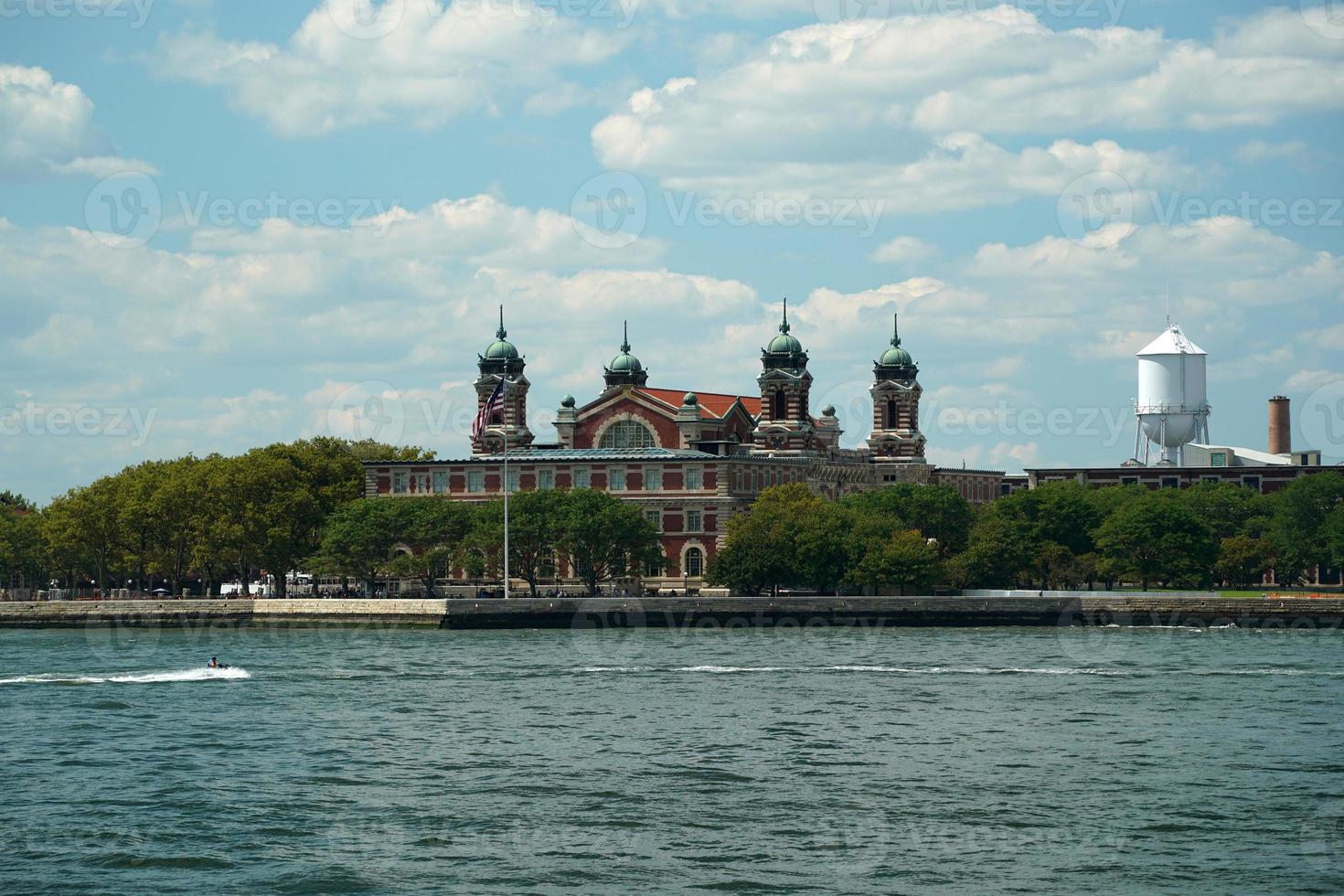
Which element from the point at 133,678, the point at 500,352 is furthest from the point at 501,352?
the point at 133,678

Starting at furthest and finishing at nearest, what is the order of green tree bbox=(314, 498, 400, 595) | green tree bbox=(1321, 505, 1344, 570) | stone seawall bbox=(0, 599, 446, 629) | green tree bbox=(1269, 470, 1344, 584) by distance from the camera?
green tree bbox=(1269, 470, 1344, 584)
green tree bbox=(1321, 505, 1344, 570)
green tree bbox=(314, 498, 400, 595)
stone seawall bbox=(0, 599, 446, 629)

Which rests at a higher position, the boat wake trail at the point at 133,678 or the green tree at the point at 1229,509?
the green tree at the point at 1229,509

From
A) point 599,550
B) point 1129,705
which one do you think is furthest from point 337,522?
point 1129,705

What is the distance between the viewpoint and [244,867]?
44750 mm

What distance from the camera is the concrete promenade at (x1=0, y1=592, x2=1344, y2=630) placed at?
123 m

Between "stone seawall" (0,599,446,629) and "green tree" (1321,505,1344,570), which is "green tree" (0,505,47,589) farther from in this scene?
"green tree" (1321,505,1344,570)

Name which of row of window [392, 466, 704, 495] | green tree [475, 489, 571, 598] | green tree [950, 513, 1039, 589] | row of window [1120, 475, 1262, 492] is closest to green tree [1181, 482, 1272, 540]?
row of window [1120, 475, 1262, 492]

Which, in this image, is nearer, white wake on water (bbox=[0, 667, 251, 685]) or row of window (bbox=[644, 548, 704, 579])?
white wake on water (bbox=[0, 667, 251, 685])

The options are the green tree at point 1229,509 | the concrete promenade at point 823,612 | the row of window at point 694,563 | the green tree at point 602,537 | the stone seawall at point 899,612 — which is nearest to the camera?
the stone seawall at point 899,612

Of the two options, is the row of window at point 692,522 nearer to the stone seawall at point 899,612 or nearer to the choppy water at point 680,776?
the stone seawall at point 899,612

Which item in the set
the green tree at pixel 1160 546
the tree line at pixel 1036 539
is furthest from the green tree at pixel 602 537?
the green tree at pixel 1160 546

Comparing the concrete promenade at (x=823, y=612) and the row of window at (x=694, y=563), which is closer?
the concrete promenade at (x=823, y=612)

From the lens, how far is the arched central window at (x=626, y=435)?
169500 millimetres

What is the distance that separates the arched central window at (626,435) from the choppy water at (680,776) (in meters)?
74.9
